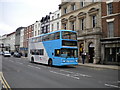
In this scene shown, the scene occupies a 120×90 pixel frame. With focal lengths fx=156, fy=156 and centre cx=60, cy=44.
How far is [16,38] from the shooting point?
80125mm

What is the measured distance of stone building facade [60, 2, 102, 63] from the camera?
25344 mm

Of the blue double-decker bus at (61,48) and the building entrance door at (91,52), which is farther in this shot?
the building entrance door at (91,52)

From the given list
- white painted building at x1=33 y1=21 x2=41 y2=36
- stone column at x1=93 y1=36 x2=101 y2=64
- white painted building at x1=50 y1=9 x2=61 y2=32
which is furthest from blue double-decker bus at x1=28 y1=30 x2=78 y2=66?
white painted building at x1=33 y1=21 x2=41 y2=36

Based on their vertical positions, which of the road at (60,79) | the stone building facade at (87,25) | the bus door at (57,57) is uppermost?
the stone building facade at (87,25)

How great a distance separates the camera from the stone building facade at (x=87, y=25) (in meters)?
25.3

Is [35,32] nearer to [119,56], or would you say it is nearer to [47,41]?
[47,41]

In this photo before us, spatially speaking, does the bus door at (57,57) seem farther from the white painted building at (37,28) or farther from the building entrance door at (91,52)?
the white painted building at (37,28)

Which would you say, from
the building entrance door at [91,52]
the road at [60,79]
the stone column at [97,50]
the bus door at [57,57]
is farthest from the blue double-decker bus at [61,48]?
the building entrance door at [91,52]

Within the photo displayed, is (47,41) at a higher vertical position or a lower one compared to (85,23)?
lower

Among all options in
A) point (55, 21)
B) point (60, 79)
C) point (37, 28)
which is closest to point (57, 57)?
point (60, 79)

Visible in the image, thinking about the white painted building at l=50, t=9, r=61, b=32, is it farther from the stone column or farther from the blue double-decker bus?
the blue double-decker bus

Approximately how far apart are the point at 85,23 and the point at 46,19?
20175 millimetres

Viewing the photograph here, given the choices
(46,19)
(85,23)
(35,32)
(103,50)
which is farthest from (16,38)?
(103,50)

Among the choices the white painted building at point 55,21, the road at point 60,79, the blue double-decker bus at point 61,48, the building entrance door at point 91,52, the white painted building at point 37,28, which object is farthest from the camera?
the white painted building at point 37,28
